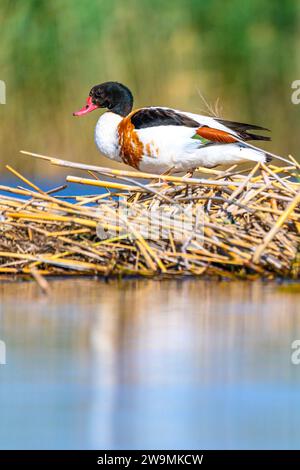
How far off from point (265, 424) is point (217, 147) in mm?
3423

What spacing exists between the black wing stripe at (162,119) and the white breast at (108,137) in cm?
26

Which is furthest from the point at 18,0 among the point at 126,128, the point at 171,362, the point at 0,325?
the point at 171,362

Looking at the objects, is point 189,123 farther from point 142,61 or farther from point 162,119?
point 142,61

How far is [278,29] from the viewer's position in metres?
9.02

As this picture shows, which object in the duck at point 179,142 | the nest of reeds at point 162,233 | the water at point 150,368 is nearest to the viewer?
→ the water at point 150,368

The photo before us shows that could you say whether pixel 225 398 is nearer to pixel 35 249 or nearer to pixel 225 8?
pixel 35 249

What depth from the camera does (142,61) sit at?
916cm

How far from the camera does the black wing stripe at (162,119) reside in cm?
667

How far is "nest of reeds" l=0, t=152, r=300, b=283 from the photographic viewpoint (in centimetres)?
564

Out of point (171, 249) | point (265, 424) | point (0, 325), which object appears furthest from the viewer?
point (171, 249)
